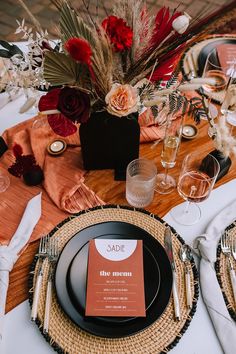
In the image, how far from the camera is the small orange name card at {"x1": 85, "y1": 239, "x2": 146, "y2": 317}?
2.63ft

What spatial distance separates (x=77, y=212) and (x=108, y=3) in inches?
99.4

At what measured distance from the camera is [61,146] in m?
1.16

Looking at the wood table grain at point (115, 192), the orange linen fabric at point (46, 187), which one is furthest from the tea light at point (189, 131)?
the orange linen fabric at point (46, 187)

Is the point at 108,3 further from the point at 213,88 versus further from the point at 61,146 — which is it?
the point at 61,146

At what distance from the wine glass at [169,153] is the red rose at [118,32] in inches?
12.5

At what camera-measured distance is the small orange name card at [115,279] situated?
31.6 inches

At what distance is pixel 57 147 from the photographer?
1157 mm

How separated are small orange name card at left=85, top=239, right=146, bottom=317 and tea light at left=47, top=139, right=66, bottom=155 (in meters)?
0.37

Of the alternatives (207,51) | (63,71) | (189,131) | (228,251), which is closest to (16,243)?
(63,71)

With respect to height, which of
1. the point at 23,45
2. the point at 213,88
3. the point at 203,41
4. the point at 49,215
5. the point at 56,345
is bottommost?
the point at 56,345

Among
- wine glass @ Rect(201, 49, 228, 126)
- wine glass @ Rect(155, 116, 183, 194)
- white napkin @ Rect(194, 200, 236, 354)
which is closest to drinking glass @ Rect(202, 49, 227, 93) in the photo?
wine glass @ Rect(201, 49, 228, 126)

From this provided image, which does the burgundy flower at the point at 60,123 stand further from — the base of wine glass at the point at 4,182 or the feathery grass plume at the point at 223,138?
the feathery grass plume at the point at 223,138

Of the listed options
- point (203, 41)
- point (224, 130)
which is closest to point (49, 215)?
point (224, 130)

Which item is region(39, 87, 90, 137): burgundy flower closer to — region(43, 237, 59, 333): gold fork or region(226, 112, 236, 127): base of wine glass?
region(43, 237, 59, 333): gold fork
